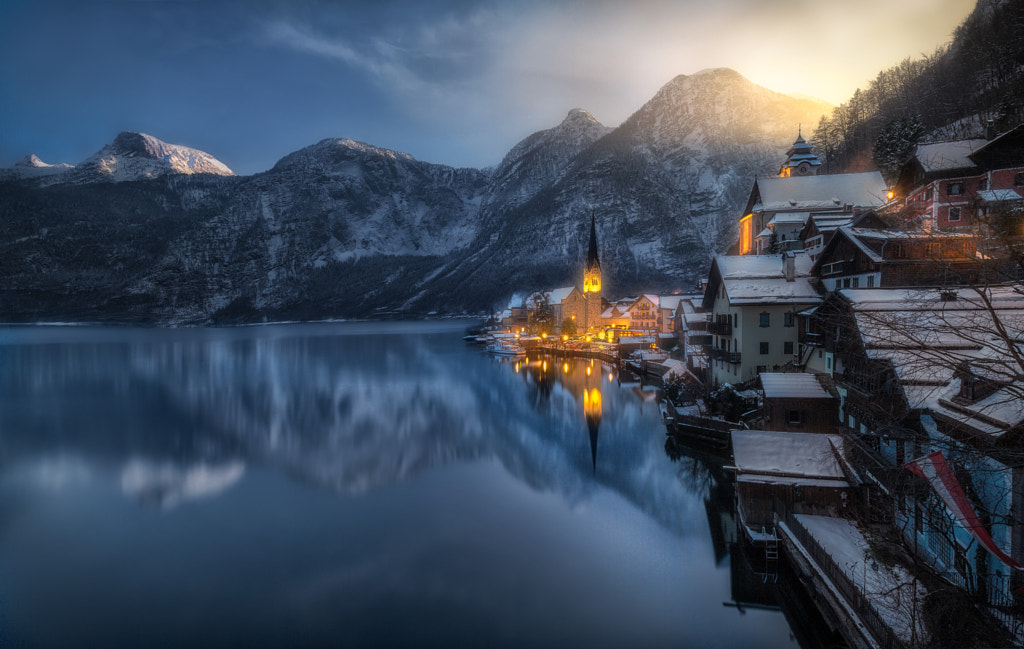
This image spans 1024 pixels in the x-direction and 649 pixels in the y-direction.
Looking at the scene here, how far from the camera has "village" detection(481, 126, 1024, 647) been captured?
21.0 ft

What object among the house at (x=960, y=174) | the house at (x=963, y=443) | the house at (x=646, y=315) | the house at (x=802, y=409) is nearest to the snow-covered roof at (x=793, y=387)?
the house at (x=802, y=409)

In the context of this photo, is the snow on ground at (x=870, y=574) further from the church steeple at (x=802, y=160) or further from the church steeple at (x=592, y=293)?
the church steeple at (x=592, y=293)

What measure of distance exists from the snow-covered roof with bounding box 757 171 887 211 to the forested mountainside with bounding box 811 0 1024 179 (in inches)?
178

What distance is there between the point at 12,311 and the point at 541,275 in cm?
17600

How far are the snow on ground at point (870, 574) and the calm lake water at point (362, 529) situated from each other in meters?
1.95

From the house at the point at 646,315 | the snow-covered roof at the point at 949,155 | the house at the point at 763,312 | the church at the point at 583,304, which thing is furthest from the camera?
the church at the point at 583,304

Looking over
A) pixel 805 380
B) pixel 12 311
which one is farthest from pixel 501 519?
pixel 12 311

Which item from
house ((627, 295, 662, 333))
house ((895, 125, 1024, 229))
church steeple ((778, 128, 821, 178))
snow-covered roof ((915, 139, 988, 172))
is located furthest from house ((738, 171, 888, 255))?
house ((627, 295, 662, 333))

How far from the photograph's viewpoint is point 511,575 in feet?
43.2

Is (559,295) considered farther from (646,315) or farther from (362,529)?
(362,529)

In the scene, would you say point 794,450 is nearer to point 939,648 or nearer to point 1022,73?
point 939,648

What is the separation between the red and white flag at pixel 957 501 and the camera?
674 cm

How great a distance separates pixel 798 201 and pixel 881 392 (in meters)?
31.1

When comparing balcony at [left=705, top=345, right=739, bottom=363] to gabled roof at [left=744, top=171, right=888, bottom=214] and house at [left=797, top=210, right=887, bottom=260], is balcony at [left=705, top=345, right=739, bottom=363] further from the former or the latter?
gabled roof at [left=744, top=171, right=888, bottom=214]
